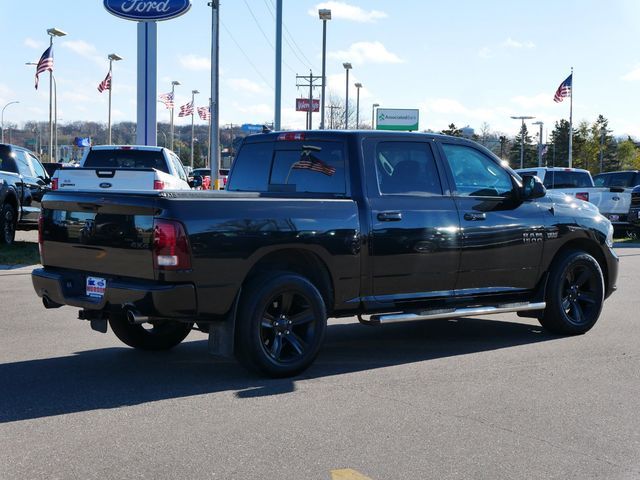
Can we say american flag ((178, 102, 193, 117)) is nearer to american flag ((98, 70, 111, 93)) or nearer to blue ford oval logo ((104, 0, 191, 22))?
american flag ((98, 70, 111, 93))

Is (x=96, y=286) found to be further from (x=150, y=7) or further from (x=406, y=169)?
(x=150, y=7)

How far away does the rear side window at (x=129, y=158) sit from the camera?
1627cm

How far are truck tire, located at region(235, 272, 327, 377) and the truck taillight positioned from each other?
637mm

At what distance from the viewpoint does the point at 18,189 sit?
16.0 m

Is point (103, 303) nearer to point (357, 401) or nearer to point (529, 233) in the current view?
point (357, 401)

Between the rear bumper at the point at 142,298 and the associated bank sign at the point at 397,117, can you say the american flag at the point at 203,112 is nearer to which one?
the associated bank sign at the point at 397,117

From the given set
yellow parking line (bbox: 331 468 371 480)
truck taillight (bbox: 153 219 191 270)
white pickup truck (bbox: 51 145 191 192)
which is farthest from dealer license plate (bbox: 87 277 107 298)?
white pickup truck (bbox: 51 145 191 192)

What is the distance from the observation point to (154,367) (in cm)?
688

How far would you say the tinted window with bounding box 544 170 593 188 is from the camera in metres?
23.5

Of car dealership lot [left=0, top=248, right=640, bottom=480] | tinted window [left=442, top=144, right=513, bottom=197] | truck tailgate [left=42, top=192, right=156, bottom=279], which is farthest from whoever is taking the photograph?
tinted window [left=442, top=144, right=513, bottom=197]

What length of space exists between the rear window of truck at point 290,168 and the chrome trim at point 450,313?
3.70ft

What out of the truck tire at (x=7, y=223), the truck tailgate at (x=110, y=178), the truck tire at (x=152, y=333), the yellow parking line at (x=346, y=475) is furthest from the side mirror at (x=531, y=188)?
the truck tire at (x=7, y=223)

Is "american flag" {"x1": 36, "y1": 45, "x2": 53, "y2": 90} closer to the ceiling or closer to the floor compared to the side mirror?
closer to the ceiling

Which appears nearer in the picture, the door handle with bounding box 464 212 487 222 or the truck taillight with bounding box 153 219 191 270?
the truck taillight with bounding box 153 219 191 270
